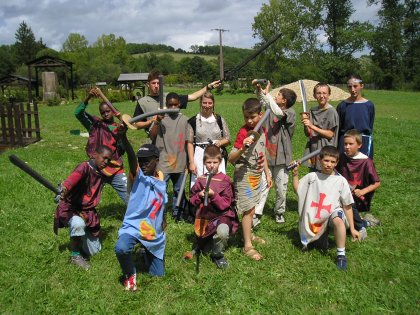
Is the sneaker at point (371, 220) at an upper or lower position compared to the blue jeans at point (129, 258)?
lower

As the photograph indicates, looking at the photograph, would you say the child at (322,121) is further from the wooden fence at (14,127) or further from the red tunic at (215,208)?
the wooden fence at (14,127)

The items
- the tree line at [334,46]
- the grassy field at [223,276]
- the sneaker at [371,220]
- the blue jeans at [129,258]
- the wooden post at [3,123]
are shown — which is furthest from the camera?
the tree line at [334,46]

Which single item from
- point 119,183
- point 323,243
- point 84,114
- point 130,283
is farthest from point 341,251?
point 84,114

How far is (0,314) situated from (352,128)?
4.83 m

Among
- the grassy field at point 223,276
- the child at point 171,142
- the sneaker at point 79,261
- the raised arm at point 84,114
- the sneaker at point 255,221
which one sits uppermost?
the raised arm at point 84,114

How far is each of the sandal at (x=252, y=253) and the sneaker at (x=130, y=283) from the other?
1.43m

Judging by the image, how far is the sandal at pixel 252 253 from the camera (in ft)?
15.5

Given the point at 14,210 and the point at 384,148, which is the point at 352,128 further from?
the point at 384,148

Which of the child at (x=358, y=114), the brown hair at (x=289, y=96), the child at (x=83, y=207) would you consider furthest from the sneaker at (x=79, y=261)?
the child at (x=358, y=114)

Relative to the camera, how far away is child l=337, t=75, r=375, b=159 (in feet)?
18.5

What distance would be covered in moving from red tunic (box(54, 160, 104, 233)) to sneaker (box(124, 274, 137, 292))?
1.01 meters

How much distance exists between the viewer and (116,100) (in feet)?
114

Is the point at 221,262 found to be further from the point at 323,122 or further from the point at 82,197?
the point at 323,122

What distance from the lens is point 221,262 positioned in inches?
178
